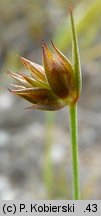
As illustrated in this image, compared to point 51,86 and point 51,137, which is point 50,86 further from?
point 51,137

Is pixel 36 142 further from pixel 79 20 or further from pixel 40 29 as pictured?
pixel 40 29

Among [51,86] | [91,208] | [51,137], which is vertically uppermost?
[51,137]

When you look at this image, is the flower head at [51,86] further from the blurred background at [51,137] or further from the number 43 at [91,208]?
the blurred background at [51,137]

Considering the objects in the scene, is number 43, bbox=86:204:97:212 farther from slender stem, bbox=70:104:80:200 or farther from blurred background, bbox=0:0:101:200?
blurred background, bbox=0:0:101:200

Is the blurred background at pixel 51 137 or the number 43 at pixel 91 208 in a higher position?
the blurred background at pixel 51 137

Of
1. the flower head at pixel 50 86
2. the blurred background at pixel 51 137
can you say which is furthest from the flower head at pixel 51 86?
the blurred background at pixel 51 137

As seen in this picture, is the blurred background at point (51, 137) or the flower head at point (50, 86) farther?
the blurred background at point (51, 137)

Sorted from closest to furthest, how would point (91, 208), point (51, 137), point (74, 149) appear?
point (74, 149) < point (91, 208) < point (51, 137)

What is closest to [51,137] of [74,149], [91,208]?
[91,208]
